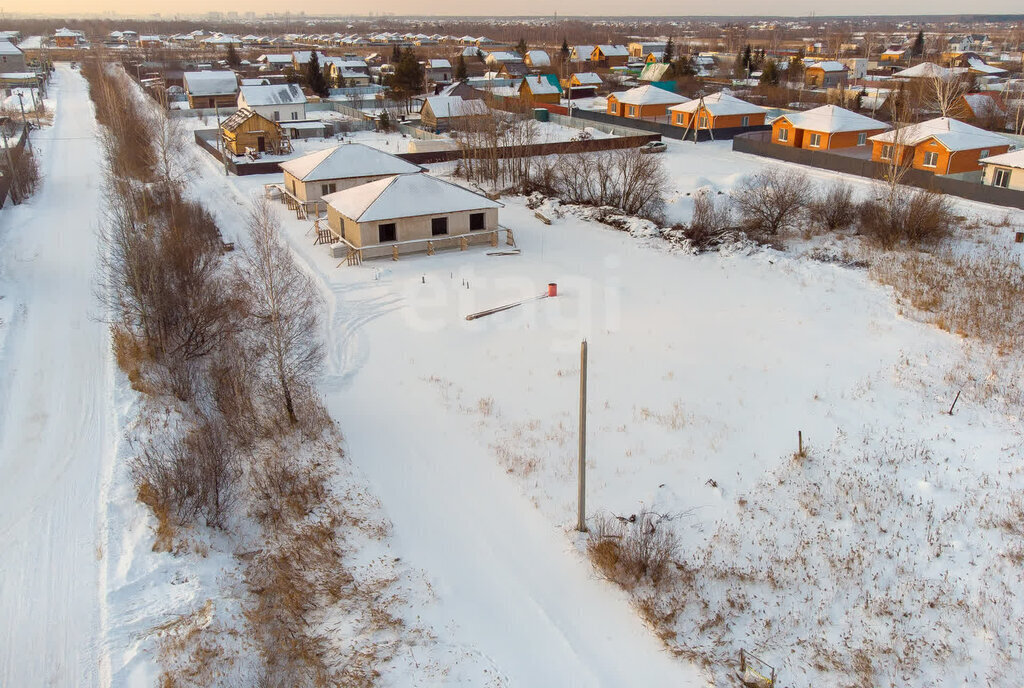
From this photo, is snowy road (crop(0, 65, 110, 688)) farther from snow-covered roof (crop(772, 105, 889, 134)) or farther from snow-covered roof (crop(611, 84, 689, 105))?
snow-covered roof (crop(611, 84, 689, 105))

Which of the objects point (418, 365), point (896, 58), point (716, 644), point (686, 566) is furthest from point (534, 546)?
point (896, 58)

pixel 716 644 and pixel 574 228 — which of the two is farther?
pixel 574 228

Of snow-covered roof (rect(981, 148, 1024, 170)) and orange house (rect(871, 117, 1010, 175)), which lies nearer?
snow-covered roof (rect(981, 148, 1024, 170))

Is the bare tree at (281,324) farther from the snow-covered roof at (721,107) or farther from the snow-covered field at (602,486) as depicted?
the snow-covered roof at (721,107)

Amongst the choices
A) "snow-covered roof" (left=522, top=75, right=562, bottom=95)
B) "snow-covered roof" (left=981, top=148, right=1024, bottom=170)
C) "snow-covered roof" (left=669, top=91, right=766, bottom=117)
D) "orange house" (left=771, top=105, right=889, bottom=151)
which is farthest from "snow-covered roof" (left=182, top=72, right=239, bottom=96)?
"snow-covered roof" (left=981, top=148, right=1024, bottom=170)

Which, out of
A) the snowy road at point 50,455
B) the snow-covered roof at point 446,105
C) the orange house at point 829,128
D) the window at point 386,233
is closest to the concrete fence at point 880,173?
the orange house at point 829,128

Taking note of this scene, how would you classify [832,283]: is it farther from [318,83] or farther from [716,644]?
[318,83]

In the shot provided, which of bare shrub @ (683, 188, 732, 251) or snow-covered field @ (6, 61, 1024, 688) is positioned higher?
bare shrub @ (683, 188, 732, 251)

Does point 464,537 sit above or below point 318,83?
below
